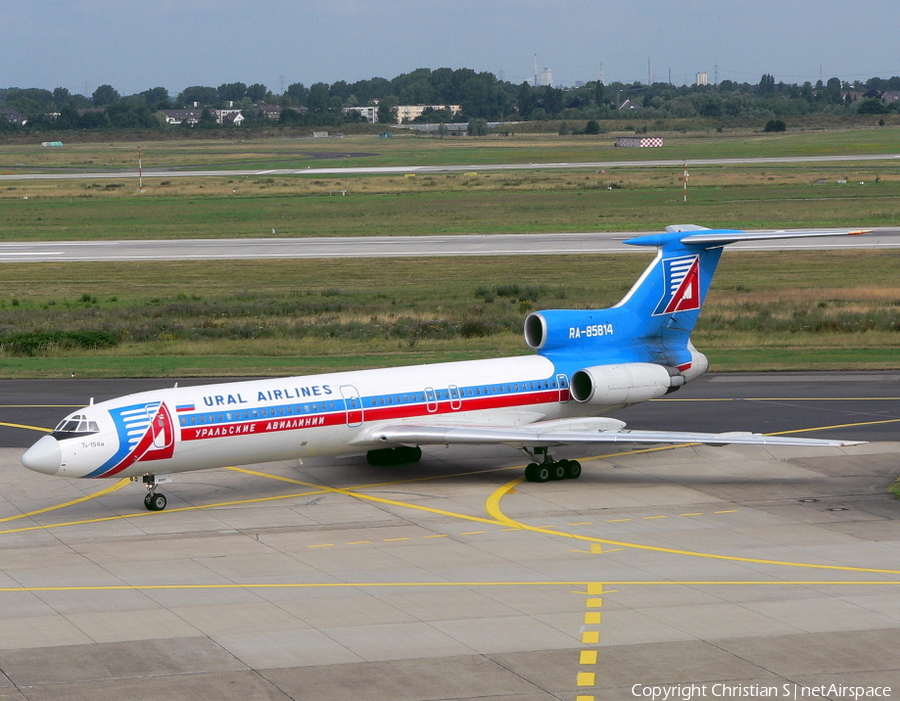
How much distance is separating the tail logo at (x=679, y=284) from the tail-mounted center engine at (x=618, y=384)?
7.77ft

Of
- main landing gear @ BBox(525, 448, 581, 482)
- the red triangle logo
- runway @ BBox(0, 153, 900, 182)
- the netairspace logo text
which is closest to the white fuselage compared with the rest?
main landing gear @ BBox(525, 448, 581, 482)

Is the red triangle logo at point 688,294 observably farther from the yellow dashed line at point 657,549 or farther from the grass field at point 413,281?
the grass field at point 413,281

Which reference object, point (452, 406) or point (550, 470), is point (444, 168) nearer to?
point (452, 406)

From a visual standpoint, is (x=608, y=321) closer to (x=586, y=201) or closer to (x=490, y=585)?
(x=490, y=585)

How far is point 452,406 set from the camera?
35406 millimetres

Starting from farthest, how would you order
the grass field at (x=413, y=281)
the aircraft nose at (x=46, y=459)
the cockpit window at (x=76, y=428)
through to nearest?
the grass field at (x=413, y=281)
the cockpit window at (x=76, y=428)
the aircraft nose at (x=46, y=459)

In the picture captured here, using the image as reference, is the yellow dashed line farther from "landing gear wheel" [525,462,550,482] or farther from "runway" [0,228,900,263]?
"runway" [0,228,900,263]

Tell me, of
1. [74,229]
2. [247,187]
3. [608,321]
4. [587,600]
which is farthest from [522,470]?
[247,187]

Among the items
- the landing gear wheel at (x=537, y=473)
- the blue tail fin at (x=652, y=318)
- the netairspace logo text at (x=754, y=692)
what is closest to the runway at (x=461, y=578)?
the netairspace logo text at (x=754, y=692)

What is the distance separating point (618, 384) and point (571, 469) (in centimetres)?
327

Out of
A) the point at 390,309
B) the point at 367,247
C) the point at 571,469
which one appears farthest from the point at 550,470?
the point at 367,247

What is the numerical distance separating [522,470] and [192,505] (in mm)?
10011

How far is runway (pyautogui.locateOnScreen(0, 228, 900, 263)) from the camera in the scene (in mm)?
89000

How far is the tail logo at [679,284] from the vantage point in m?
39.0
